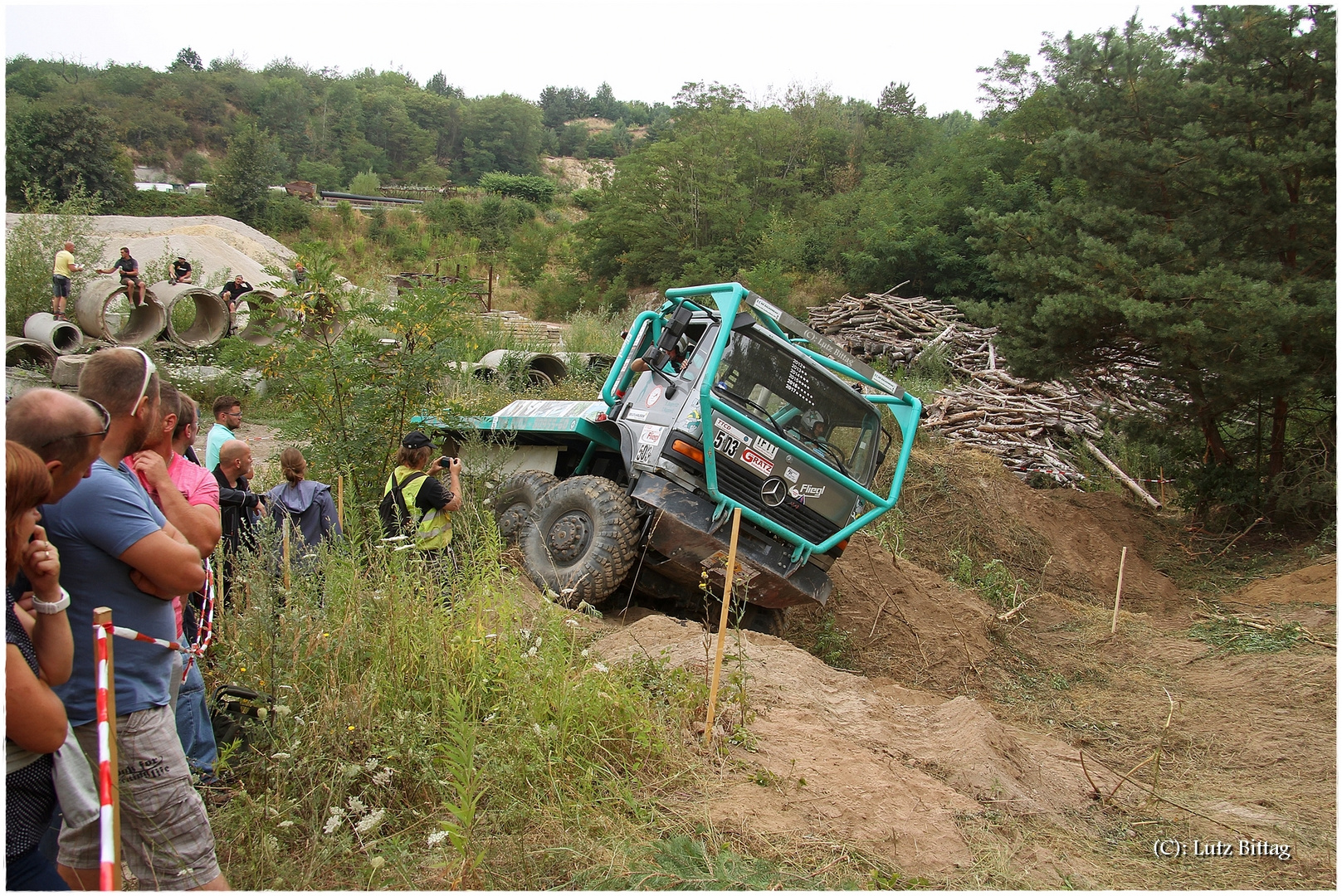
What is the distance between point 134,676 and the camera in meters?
2.64

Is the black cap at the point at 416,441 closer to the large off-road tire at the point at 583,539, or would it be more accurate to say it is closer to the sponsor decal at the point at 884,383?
the large off-road tire at the point at 583,539

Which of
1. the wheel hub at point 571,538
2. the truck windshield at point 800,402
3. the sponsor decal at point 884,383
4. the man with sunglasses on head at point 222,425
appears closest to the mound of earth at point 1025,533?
the truck windshield at point 800,402

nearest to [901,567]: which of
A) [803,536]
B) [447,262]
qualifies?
[803,536]

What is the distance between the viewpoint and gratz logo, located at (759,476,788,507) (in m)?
6.68

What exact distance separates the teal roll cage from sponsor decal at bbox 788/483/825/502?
120 mm

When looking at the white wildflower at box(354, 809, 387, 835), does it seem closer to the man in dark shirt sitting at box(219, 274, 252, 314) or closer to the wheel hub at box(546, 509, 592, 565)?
the wheel hub at box(546, 509, 592, 565)

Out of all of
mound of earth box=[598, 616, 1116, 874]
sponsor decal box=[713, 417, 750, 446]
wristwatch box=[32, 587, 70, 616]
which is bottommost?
mound of earth box=[598, 616, 1116, 874]

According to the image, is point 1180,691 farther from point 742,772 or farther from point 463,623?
point 463,623

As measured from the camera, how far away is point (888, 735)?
5.05 meters

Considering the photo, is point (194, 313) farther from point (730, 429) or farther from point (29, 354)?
point (730, 429)

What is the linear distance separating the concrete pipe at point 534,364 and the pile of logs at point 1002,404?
6.59 metres

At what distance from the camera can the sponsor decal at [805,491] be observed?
6789 mm

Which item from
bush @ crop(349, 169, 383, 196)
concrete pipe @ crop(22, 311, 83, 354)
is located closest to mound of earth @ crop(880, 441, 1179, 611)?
concrete pipe @ crop(22, 311, 83, 354)

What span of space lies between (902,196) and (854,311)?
248 inches
